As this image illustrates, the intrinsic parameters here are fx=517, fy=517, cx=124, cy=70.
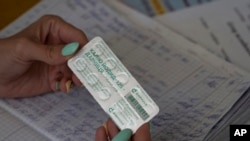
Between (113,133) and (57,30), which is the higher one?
(57,30)

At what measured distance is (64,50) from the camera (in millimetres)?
620

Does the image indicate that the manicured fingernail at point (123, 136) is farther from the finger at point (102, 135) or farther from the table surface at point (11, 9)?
the table surface at point (11, 9)

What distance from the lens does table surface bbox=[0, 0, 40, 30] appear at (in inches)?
34.1

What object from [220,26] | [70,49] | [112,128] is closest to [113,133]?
[112,128]

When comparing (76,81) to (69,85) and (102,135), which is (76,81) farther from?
(102,135)

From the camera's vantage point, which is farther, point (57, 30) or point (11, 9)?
point (11, 9)

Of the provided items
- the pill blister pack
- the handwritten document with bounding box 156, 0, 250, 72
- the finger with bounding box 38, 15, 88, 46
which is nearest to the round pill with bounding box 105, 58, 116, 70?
the pill blister pack

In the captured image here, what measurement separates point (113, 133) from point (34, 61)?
20cm

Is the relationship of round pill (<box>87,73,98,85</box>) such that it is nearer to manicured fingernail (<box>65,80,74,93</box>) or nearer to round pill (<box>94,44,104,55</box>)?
round pill (<box>94,44,104,55</box>)

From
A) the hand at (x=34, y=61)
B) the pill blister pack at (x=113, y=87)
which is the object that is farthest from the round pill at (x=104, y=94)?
the hand at (x=34, y=61)

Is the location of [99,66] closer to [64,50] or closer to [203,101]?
[64,50]

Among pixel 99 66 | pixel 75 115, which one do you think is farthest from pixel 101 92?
pixel 75 115

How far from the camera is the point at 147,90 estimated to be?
0.74 meters

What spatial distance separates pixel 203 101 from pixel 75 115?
0.18 meters
